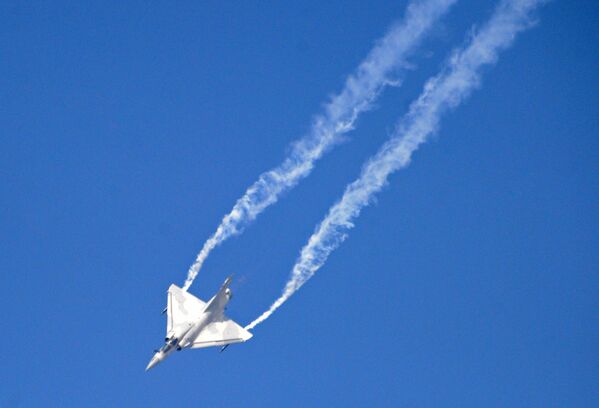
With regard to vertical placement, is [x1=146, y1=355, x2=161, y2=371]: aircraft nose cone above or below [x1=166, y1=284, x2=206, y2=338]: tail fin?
below

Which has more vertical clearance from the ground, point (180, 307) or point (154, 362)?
point (180, 307)

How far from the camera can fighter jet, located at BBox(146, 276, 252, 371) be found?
6694 cm

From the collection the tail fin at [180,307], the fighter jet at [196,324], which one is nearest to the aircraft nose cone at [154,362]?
the fighter jet at [196,324]

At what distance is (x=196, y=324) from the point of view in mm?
67812

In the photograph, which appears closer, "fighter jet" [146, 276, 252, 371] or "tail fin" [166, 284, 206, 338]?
"fighter jet" [146, 276, 252, 371]

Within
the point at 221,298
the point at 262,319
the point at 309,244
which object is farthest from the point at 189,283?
the point at 309,244

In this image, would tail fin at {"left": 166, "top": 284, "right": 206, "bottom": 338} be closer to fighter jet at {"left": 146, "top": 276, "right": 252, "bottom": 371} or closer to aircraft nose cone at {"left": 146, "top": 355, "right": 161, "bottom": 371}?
fighter jet at {"left": 146, "top": 276, "right": 252, "bottom": 371}

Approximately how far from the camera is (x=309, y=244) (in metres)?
61.0

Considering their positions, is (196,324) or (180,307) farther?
(180,307)

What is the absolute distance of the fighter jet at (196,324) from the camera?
220 ft

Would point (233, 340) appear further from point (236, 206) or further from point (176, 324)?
point (236, 206)

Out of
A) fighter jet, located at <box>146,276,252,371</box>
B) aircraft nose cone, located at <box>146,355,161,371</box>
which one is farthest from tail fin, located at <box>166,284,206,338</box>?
aircraft nose cone, located at <box>146,355,161,371</box>

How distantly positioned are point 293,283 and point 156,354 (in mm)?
14105

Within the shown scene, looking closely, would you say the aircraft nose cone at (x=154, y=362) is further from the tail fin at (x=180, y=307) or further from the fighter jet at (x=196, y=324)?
the tail fin at (x=180, y=307)
